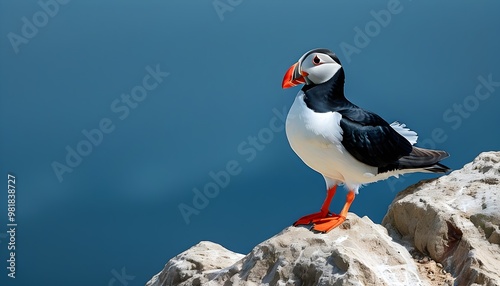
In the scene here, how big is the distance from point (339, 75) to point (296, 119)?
0.53 m

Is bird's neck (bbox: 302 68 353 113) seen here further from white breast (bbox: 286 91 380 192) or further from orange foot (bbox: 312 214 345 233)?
orange foot (bbox: 312 214 345 233)

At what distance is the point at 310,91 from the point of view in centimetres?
524

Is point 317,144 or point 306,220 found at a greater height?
point 317,144

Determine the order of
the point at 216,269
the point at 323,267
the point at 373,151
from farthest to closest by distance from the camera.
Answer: the point at 216,269
the point at 373,151
the point at 323,267

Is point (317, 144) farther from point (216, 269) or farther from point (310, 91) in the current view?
point (216, 269)

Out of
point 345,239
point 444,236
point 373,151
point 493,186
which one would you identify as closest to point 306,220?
point 345,239

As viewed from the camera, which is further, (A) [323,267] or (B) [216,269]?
(B) [216,269]

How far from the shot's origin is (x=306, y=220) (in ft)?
16.9

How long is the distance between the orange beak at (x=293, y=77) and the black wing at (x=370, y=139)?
42cm

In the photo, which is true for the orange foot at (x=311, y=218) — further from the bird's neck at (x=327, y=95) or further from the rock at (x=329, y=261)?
the bird's neck at (x=327, y=95)

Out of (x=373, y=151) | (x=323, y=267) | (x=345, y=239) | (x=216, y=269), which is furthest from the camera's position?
(x=216, y=269)

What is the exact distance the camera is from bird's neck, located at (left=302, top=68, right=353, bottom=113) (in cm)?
516

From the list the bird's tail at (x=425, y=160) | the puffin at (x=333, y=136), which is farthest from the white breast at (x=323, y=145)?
the bird's tail at (x=425, y=160)

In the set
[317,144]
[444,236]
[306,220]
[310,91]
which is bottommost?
[444,236]
